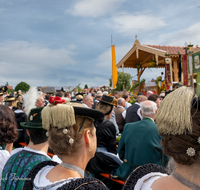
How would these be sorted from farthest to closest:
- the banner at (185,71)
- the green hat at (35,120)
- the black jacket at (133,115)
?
the banner at (185,71), the black jacket at (133,115), the green hat at (35,120)

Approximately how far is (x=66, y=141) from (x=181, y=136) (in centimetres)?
Result: 75

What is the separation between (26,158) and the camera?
5.85 ft

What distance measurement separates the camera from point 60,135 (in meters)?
1.32

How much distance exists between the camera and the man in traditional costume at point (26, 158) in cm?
171

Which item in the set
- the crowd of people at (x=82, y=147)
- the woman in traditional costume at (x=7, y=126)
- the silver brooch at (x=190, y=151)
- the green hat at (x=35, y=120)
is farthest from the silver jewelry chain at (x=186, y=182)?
the woman in traditional costume at (x=7, y=126)

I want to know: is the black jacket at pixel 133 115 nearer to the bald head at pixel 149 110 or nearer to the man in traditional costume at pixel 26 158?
the bald head at pixel 149 110

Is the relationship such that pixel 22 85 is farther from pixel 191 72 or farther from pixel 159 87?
pixel 191 72

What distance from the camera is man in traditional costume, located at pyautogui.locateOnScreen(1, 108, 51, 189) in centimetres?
171

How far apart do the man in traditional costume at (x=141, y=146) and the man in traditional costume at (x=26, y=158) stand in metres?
1.40

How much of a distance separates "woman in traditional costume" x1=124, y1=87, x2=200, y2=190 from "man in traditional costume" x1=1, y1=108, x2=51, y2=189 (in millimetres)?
1143

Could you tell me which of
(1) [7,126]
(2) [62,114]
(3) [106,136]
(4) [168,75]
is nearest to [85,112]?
(2) [62,114]

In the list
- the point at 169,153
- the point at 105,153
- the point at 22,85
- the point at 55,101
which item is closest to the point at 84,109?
the point at 55,101

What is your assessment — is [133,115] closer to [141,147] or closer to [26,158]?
[141,147]

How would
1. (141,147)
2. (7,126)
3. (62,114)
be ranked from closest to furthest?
(62,114) < (7,126) < (141,147)
